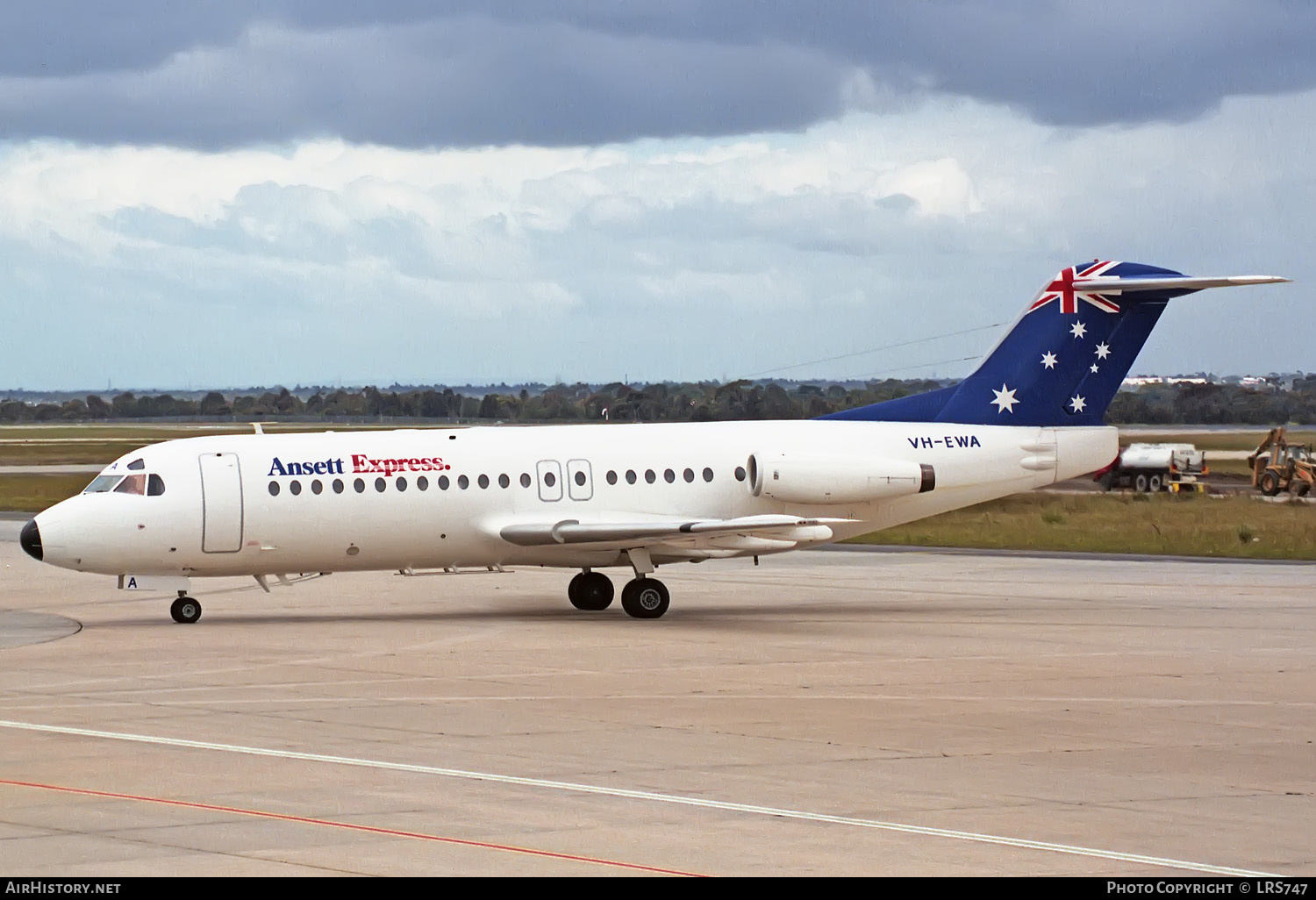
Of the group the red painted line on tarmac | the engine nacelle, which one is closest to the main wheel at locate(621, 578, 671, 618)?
the engine nacelle

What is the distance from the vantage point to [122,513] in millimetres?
27062

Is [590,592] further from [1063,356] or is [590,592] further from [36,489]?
[36,489]

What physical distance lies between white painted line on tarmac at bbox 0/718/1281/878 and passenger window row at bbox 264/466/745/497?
9.92 metres

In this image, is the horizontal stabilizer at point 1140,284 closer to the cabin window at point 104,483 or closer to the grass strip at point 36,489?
the cabin window at point 104,483

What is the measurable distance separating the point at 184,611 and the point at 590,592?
674cm

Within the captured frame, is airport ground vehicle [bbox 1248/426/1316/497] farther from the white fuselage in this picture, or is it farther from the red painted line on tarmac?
the red painted line on tarmac

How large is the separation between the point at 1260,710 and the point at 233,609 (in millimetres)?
18003

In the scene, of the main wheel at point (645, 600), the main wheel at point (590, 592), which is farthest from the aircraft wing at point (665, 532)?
the main wheel at point (590, 592)

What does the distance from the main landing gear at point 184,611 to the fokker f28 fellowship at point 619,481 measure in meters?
0.04

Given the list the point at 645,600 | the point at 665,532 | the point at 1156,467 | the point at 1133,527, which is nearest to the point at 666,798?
the point at 665,532

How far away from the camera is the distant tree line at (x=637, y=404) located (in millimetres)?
50562

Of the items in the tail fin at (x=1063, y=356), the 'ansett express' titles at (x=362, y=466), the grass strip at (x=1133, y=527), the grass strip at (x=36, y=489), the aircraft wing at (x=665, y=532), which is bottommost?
the grass strip at (x=1133, y=527)

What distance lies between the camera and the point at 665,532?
2786cm
